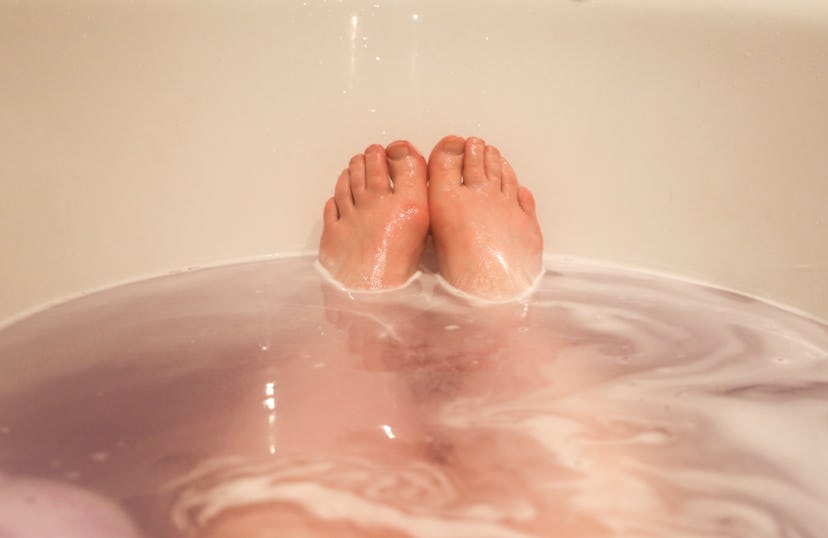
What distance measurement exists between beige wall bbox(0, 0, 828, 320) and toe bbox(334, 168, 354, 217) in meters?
0.04

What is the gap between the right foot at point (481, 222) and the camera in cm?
109

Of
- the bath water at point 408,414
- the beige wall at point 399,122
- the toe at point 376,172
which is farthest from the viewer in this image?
the toe at point 376,172

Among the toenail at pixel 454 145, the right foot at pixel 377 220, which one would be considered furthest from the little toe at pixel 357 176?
the toenail at pixel 454 145

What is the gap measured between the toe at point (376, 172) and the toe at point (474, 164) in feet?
0.36

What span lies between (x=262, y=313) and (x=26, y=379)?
0.26 meters

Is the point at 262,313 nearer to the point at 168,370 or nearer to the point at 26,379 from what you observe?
the point at 168,370

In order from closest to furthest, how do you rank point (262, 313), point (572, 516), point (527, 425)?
point (572, 516) → point (527, 425) → point (262, 313)

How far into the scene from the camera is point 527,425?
775mm

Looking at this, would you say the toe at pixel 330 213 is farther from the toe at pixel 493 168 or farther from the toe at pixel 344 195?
the toe at pixel 493 168

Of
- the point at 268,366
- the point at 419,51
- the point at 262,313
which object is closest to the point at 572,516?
the point at 268,366

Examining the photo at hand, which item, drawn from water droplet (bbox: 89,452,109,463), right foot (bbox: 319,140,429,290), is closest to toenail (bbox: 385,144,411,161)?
right foot (bbox: 319,140,429,290)

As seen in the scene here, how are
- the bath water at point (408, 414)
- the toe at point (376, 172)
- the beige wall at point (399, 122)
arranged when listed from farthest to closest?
the toe at point (376, 172) < the beige wall at point (399, 122) < the bath water at point (408, 414)

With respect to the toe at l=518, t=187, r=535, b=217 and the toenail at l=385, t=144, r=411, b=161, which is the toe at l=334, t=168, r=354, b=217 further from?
the toe at l=518, t=187, r=535, b=217

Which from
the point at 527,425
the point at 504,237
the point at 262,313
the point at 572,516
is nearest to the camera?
the point at 572,516
